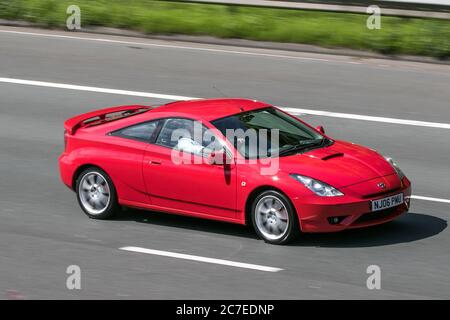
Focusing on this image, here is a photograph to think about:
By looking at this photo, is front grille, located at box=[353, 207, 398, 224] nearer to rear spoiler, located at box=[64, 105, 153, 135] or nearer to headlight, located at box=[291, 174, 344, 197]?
headlight, located at box=[291, 174, 344, 197]

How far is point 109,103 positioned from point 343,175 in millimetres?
7255

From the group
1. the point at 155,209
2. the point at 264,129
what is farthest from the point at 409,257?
the point at 155,209

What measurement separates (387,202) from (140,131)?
293 centimetres

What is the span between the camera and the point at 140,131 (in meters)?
12.2

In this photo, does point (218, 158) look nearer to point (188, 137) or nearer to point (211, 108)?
point (188, 137)

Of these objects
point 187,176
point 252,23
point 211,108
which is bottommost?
point 187,176

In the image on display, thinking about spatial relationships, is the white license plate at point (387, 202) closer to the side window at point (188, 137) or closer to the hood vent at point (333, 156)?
the hood vent at point (333, 156)

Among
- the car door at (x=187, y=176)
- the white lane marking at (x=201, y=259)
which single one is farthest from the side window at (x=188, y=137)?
the white lane marking at (x=201, y=259)

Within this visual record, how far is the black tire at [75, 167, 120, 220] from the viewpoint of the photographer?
40.1ft

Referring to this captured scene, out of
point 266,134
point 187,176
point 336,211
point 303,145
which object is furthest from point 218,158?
point 336,211

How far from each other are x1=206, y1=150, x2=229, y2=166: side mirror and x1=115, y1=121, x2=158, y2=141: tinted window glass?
95 cm

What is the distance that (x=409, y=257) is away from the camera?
10.8 metres

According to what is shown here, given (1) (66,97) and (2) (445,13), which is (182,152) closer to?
(1) (66,97)

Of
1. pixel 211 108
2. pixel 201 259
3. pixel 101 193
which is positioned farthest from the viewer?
pixel 101 193
